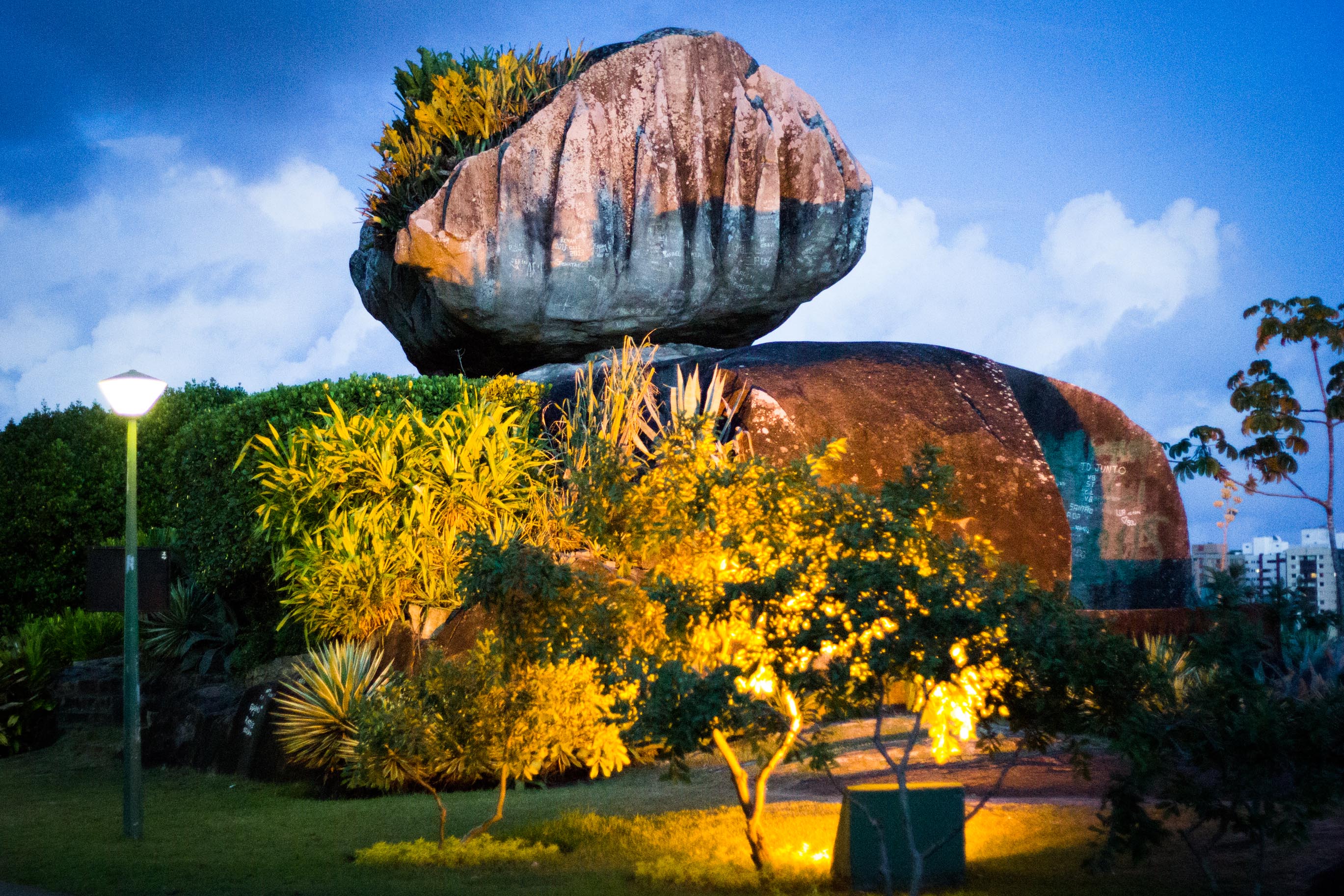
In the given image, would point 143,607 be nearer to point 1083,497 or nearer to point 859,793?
point 859,793

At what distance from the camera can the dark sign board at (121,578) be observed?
9.12m

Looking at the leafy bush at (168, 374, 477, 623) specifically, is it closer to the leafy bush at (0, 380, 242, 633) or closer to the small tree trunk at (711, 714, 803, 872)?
the leafy bush at (0, 380, 242, 633)

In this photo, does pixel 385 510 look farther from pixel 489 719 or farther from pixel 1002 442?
pixel 1002 442

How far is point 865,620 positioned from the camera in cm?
511

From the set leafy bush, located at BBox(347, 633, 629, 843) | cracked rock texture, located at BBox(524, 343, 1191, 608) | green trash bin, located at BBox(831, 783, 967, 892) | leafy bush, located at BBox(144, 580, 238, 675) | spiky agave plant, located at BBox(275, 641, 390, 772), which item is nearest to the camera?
green trash bin, located at BBox(831, 783, 967, 892)

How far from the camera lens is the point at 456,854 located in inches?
274

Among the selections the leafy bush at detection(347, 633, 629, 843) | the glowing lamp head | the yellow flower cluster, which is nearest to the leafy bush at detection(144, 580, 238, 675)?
the glowing lamp head

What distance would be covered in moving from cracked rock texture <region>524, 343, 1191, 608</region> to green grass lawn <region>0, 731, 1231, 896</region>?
4.56 meters

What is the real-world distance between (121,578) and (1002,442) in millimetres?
9945

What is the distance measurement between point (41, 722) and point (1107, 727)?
13442mm

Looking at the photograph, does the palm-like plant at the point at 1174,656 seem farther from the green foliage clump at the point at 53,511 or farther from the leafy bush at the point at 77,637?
the green foliage clump at the point at 53,511

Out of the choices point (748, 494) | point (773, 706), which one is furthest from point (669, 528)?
point (773, 706)

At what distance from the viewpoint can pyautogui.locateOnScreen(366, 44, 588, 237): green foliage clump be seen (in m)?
18.8

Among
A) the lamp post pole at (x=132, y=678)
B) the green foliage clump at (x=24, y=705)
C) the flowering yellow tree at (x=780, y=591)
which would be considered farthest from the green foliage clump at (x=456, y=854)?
the green foliage clump at (x=24, y=705)
